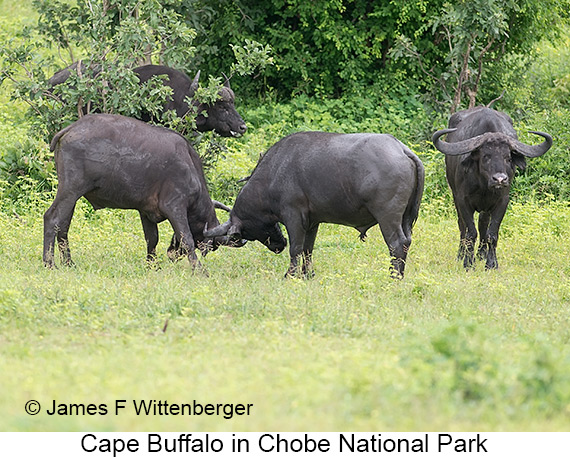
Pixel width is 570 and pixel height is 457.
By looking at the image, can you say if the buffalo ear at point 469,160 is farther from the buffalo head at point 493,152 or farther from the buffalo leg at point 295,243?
the buffalo leg at point 295,243

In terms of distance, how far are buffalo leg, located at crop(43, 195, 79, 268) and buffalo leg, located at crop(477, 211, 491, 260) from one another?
4.79m

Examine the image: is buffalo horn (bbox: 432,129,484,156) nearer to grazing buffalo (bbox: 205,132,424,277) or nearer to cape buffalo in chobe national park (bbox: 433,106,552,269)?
Result: cape buffalo in chobe national park (bbox: 433,106,552,269)

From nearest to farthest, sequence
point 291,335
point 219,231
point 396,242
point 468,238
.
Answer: point 291,335, point 396,242, point 219,231, point 468,238

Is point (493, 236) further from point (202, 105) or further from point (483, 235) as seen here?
point (202, 105)

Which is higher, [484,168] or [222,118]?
[484,168]

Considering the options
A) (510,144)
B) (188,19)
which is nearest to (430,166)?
(510,144)

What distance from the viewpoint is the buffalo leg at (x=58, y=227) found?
1033 centimetres

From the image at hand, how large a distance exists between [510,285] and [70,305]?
4.52 m

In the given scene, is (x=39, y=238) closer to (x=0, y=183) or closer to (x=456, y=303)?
(x=0, y=183)

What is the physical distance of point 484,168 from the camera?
11.1 metres

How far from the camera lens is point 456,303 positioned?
8.79 metres

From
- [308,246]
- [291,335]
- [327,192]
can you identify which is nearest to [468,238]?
[308,246]

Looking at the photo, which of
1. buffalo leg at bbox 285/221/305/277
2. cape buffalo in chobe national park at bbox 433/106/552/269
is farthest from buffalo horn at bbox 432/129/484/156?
buffalo leg at bbox 285/221/305/277

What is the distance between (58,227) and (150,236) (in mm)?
1089
